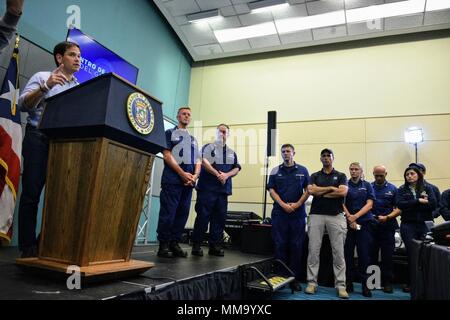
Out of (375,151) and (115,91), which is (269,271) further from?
(375,151)

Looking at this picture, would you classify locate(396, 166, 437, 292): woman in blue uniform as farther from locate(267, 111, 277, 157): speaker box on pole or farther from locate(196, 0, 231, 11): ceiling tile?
locate(196, 0, 231, 11): ceiling tile

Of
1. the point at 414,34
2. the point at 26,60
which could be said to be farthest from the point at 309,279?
the point at 414,34

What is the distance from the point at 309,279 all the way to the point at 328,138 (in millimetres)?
3122

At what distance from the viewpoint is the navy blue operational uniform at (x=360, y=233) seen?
2973mm

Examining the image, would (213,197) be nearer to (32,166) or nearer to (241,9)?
(32,166)

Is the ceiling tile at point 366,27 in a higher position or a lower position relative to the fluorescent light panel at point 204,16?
lower

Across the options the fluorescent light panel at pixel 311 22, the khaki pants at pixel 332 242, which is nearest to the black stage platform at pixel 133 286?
the khaki pants at pixel 332 242

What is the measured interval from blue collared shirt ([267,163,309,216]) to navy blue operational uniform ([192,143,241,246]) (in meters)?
0.49

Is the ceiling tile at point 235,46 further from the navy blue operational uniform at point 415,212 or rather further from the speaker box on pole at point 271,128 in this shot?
the navy blue operational uniform at point 415,212

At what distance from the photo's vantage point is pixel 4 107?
2.36 meters

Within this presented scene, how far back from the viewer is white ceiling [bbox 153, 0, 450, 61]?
4707 millimetres

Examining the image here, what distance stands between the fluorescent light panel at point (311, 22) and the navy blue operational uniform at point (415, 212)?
3.14 m

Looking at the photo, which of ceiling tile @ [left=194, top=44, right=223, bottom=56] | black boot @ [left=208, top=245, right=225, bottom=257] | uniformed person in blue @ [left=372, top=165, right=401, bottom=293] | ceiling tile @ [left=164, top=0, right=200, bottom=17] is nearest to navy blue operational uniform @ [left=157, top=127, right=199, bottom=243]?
black boot @ [left=208, top=245, right=225, bottom=257]

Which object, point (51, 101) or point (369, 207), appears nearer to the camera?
point (51, 101)
